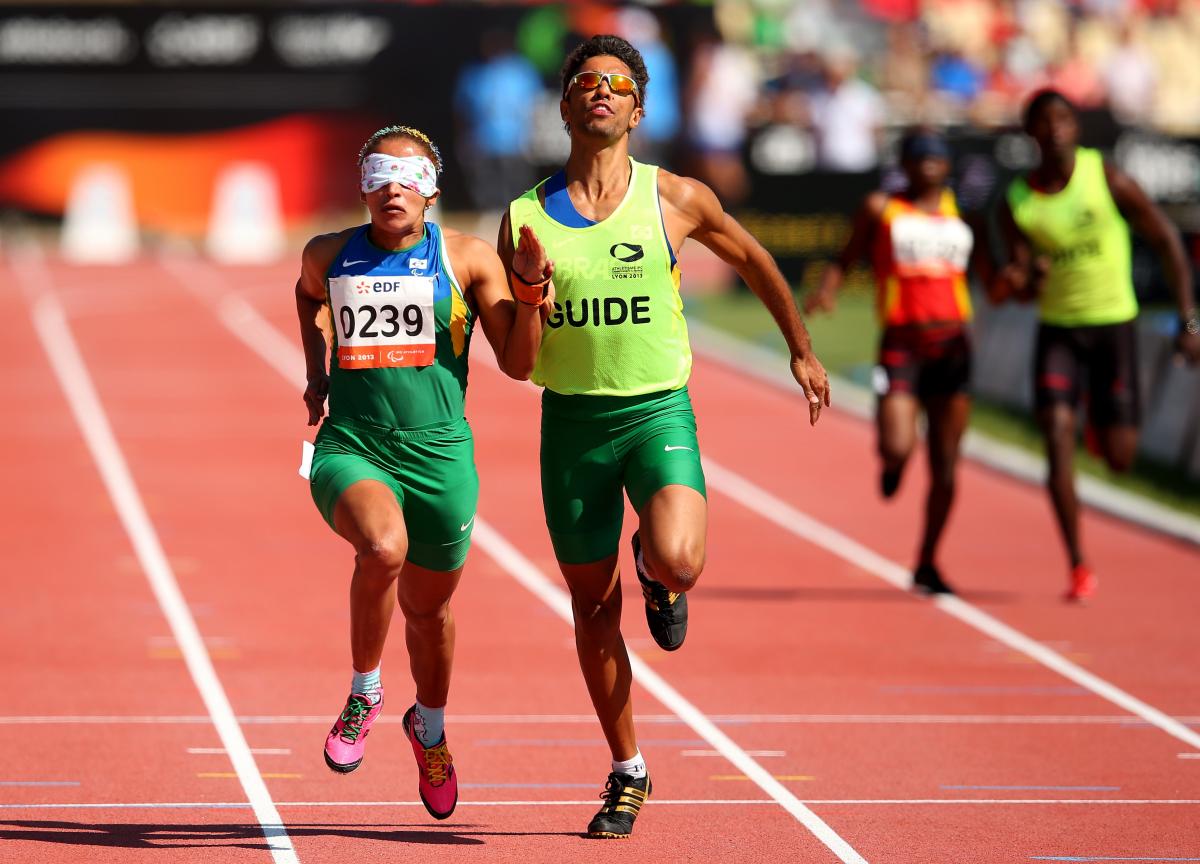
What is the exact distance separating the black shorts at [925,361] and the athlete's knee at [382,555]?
5526 mm

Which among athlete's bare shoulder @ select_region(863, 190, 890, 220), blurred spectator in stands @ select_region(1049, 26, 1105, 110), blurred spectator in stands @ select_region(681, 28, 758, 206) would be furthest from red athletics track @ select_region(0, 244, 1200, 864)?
blurred spectator in stands @ select_region(1049, 26, 1105, 110)

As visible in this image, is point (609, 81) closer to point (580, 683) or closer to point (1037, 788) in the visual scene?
point (1037, 788)

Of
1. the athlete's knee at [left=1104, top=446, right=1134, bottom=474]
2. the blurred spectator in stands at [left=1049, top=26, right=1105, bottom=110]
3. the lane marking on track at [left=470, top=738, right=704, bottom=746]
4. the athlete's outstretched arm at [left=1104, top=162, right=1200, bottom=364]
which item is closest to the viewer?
the lane marking on track at [left=470, top=738, right=704, bottom=746]

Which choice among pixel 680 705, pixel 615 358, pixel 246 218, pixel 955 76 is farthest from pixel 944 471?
pixel 955 76

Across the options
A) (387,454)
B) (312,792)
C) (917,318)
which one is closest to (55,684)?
(312,792)

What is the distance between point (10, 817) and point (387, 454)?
1.67 meters

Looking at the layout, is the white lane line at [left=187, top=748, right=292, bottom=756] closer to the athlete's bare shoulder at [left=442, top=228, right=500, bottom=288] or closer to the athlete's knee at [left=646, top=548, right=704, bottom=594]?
the athlete's knee at [left=646, top=548, right=704, bottom=594]

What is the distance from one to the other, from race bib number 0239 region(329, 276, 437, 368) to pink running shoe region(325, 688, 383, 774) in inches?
39.6

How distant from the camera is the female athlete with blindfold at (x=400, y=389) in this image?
6629 millimetres

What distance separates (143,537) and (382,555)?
716cm

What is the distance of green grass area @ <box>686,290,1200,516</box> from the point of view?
15633 millimetres

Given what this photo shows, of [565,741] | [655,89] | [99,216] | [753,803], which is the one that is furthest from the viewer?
[99,216]

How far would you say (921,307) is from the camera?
11680 mm

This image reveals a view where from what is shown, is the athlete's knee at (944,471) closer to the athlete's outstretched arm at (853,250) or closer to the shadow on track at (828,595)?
the shadow on track at (828,595)
